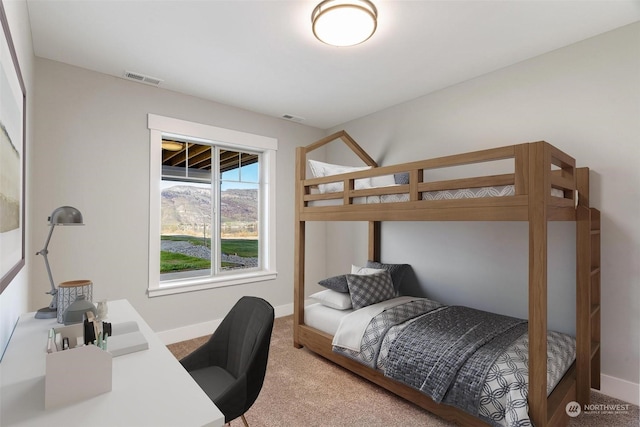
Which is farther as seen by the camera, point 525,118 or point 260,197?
point 260,197

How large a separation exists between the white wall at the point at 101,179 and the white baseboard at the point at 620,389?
11.1 ft

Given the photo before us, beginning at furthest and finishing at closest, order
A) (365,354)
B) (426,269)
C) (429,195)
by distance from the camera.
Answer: (426,269), (365,354), (429,195)

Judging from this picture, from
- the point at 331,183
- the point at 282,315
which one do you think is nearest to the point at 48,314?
the point at 331,183

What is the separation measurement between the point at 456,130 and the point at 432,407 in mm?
2356

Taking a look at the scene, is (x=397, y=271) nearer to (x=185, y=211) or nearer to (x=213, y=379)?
(x=213, y=379)

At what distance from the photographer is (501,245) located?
2.73m

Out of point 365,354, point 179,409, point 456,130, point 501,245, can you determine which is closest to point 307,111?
point 456,130

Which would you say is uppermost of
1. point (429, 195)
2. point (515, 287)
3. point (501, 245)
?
point (429, 195)

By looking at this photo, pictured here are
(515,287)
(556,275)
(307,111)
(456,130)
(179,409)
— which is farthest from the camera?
(307,111)

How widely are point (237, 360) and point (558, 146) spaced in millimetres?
2714

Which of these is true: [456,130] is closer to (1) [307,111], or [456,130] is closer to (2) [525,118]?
(2) [525,118]

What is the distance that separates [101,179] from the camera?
281 cm

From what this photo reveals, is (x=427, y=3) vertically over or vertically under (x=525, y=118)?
over

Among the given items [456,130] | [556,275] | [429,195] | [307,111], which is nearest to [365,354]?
[429,195]
